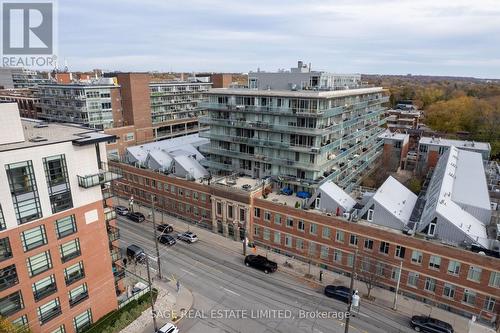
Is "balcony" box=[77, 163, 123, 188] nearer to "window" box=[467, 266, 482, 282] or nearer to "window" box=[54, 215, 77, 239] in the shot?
"window" box=[54, 215, 77, 239]

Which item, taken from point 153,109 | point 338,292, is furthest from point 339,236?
point 153,109

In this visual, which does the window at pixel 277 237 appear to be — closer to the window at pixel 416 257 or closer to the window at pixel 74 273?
the window at pixel 416 257

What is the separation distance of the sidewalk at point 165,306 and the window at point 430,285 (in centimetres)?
2858

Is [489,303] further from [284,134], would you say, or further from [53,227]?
[53,227]

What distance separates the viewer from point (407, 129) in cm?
10956

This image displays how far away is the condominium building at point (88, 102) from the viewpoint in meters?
82.8

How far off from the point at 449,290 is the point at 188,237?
121 ft

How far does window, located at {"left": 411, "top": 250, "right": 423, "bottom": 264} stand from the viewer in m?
38.0

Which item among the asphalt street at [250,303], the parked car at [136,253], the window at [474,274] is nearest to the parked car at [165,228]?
the asphalt street at [250,303]

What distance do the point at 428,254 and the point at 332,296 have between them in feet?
40.7

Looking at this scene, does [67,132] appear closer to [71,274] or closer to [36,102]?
[71,274]

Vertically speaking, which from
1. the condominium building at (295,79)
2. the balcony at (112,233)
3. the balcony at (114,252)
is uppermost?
the condominium building at (295,79)

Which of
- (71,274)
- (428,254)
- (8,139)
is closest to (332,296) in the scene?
(428,254)

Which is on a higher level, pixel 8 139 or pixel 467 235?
pixel 8 139
